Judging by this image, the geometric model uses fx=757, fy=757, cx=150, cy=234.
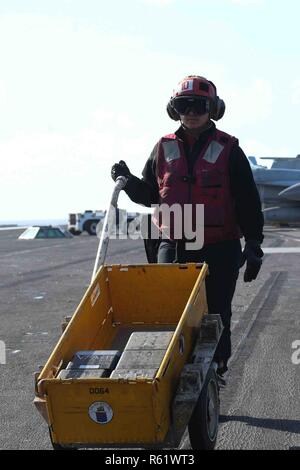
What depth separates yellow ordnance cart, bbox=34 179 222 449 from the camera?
390 cm

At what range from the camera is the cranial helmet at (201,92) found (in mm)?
5180

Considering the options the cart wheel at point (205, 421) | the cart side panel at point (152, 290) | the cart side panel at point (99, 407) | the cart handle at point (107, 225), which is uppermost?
the cart handle at point (107, 225)

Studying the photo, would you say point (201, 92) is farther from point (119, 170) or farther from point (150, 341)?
point (150, 341)

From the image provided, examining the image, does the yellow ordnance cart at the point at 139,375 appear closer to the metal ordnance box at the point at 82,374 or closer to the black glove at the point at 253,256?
the metal ordnance box at the point at 82,374

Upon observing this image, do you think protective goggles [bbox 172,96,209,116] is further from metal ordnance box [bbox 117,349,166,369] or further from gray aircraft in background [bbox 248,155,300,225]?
gray aircraft in background [bbox 248,155,300,225]

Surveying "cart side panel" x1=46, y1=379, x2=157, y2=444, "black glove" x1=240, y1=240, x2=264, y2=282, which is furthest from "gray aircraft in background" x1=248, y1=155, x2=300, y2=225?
"cart side panel" x1=46, y1=379, x2=157, y2=444

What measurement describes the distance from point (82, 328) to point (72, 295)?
8.62 meters

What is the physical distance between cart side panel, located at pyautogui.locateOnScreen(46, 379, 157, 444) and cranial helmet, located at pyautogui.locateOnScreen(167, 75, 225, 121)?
7.26 feet

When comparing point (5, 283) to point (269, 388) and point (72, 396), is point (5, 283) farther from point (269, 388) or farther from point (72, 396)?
point (72, 396)

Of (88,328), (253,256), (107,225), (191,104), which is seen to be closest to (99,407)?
(88,328)

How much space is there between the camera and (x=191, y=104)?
523 cm

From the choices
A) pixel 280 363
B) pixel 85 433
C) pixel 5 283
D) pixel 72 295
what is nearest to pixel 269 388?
pixel 280 363

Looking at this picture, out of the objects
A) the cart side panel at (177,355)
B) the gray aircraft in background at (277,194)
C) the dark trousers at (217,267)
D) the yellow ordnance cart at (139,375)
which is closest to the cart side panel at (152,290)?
the yellow ordnance cart at (139,375)

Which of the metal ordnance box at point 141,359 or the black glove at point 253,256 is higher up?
the black glove at point 253,256
